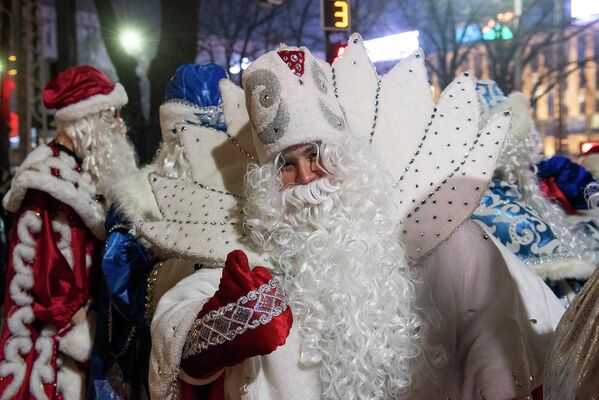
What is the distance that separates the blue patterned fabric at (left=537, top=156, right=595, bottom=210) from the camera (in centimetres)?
436

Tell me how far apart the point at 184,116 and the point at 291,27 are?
553 inches

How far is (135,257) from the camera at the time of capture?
3051mm

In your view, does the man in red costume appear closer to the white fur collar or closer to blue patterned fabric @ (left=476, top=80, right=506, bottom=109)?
the white fur collar

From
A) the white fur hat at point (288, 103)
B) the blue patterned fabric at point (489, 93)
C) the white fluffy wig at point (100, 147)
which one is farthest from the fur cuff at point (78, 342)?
the blue patterned fabric at point (489, 93)

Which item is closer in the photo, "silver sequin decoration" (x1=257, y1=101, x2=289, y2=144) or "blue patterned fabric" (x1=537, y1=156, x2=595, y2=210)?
"silver sequin decoration" (x1=257, y1=101, x2=289, y2=144)

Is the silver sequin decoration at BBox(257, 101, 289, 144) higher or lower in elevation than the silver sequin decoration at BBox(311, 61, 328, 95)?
lower

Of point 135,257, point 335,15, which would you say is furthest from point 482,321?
point 335,15

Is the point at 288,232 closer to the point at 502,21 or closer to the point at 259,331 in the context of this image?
the point at 259,331

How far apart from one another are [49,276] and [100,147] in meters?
0.82

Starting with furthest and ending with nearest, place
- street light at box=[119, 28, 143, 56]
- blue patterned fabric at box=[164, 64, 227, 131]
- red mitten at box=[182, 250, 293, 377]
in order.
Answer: street light at box=[119, 28, 143, 56] → blue patterned fabric at box=[164, 64, 227, 131] → red mitten at box=[182, 250, 293, 377]

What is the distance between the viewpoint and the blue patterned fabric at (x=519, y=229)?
3.47 meters

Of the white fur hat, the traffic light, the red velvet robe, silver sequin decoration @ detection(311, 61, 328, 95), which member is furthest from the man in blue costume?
the traffic light

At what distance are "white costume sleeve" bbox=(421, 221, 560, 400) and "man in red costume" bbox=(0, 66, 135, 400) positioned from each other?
6.78 ft

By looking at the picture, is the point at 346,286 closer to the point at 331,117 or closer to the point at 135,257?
the point at 331,117
